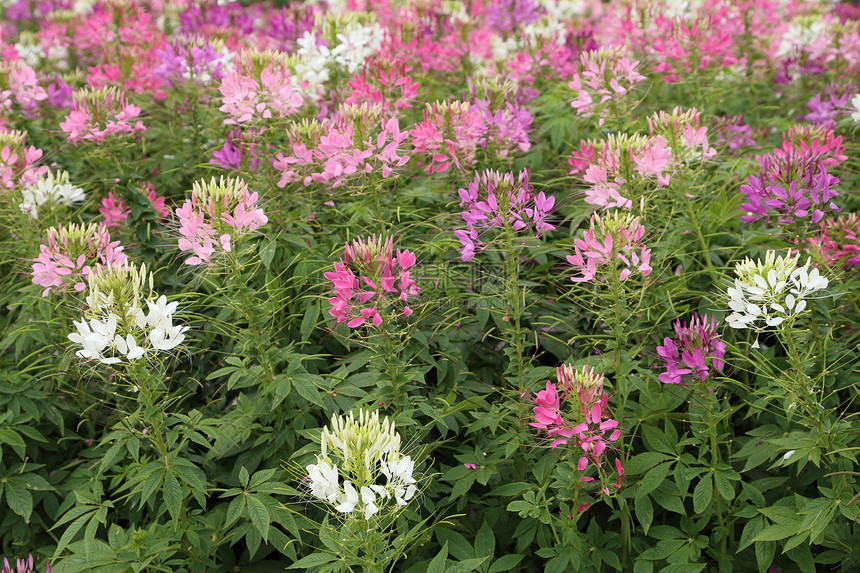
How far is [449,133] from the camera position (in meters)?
2.77

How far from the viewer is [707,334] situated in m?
2.18

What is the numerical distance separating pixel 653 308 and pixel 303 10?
3.51 metres

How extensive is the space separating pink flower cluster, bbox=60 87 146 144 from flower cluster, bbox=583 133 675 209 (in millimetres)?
1911

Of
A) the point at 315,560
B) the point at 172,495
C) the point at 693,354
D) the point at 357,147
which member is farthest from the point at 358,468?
the point at 357,147

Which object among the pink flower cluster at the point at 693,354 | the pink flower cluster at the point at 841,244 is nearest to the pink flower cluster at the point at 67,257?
the pink flower cluster at the point at 693,354

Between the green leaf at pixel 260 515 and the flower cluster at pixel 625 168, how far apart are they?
57.4 inches

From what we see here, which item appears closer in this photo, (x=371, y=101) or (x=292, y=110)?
(x=292, y=110)

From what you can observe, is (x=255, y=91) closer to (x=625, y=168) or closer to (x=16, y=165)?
(x=16, y=165)

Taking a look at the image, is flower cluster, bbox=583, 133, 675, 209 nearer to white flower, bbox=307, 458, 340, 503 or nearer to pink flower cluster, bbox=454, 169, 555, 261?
pink flower cluster, bbox=454, 169, 555, 261

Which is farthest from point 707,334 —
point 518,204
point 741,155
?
point 741,155

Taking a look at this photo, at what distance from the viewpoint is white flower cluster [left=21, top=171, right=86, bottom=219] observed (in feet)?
9.37

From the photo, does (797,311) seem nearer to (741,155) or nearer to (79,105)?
(741,155)

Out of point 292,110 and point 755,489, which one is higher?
point 292,110

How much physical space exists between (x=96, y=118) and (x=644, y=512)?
2.60m
